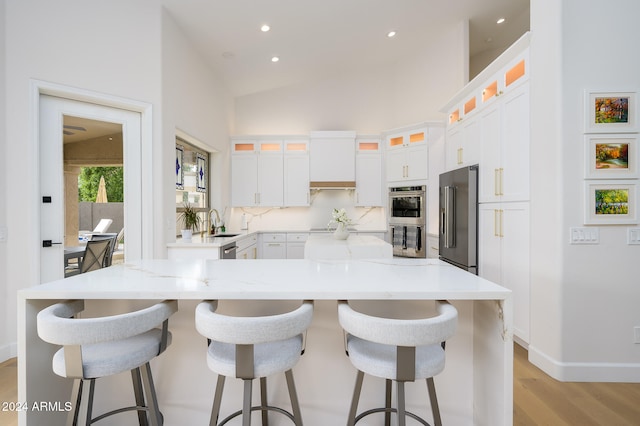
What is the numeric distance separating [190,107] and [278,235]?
249 centimetres

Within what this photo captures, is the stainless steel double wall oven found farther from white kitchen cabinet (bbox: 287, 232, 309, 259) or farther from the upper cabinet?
white kitchen cabinet (bbox: 287, 232, 309, 259)

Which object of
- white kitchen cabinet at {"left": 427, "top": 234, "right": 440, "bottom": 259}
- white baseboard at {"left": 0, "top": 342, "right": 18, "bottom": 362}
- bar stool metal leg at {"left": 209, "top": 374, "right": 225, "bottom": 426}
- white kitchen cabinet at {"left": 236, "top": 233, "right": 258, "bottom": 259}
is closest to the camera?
bar stool metal leg at {"left": 209, "top": 374, "right": 225, "bottom": 426}

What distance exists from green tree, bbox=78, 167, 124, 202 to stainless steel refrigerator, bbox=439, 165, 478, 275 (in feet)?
11.7

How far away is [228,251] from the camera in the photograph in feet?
11.4

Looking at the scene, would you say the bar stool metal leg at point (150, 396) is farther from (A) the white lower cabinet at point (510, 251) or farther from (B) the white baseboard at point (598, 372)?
(A) the white lower cabinet at point (510, 251)

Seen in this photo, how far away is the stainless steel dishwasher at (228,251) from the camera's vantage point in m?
3.26

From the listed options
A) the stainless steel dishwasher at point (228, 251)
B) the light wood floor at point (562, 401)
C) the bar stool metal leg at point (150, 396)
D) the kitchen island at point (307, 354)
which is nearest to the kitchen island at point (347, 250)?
the stainless steel dishwasher at point (228, 251)

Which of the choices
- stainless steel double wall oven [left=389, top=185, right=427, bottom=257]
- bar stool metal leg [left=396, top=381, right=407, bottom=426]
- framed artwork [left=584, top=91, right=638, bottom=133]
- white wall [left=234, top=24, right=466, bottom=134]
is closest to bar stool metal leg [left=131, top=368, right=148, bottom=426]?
bar stool metal leg [left=396, top=381, right=407, bottom=426]

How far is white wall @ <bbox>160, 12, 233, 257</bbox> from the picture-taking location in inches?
120

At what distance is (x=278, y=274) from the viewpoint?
5.10 feet

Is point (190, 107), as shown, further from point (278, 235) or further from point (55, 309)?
point (55, 309)

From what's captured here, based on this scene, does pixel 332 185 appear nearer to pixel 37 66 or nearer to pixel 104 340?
pixel 37 66

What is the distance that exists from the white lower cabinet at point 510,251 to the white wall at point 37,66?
3.74 metres

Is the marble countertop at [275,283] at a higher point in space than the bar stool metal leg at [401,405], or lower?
higher
